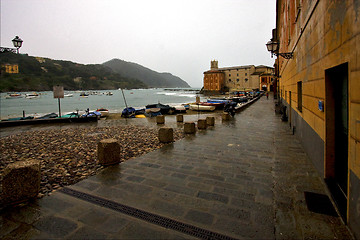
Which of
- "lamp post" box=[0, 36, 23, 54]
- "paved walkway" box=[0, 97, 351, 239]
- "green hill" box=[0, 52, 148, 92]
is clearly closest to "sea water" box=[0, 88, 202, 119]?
"lamp post" box=[0, 36, 23, 54]

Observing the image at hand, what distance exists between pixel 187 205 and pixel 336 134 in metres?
3.14

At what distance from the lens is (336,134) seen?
3898 millimetres

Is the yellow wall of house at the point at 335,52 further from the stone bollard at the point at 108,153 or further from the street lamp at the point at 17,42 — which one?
the street lamp at the point at 17,42

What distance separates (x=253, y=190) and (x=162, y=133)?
204 inches

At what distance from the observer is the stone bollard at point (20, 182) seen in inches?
152

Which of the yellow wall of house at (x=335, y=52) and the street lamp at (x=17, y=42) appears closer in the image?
the yellow wall of house at (x=335, y=52)

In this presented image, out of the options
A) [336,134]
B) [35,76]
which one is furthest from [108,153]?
[35,76]

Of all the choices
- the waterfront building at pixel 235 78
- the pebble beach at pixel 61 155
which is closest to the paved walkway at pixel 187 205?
the pebble beach at pixel 61 155

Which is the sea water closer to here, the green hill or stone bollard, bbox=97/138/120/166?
stone bollard, bbox=97/138/120/166

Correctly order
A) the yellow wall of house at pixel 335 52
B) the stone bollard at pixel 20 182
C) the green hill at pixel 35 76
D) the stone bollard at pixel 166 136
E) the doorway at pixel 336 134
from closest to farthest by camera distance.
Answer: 1. the yellow wall of house at pixel 335 52
2. the doorway at pixel 336 134
3. the stone bollard at pixel 20 182
4. the stone bollard at pixel 166 136
5. the green hill at pixel 35 76

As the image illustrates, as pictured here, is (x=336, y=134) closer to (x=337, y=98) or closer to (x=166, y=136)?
(x=337, y=98)

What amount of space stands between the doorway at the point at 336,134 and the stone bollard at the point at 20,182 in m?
5.76

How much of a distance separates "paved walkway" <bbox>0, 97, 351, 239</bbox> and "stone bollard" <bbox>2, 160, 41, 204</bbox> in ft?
1.01

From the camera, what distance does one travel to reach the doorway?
3713mm
